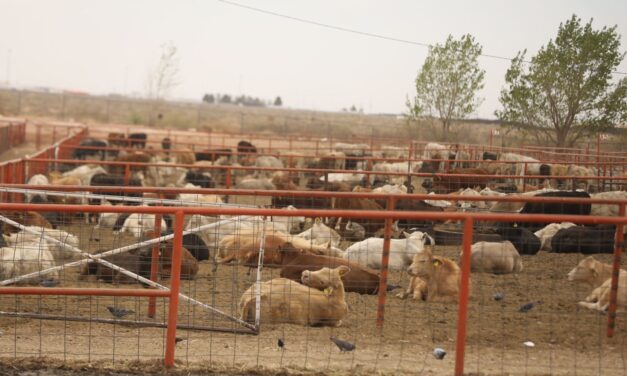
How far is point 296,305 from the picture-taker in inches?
319

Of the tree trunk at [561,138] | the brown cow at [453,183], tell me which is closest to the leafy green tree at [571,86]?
the tree trunk at [561,138]

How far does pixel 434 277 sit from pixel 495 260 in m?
1.75

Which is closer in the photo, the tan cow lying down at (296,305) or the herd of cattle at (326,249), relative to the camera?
the tan cow lying down at (296,305)

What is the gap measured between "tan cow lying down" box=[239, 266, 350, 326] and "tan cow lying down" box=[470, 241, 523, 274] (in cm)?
316

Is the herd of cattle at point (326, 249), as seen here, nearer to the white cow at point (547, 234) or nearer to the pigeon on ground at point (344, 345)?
the white cow at point (547, 234)

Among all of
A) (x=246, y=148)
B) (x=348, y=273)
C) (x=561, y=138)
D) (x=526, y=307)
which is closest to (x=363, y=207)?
(x=348, y=273)

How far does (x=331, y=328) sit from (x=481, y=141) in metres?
31.5

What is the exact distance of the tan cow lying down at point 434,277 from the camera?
30.8 feet

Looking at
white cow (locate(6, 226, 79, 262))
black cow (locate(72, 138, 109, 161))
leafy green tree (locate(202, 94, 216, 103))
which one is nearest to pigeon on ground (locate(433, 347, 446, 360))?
white cow (locate(6, 226, 79, 262))

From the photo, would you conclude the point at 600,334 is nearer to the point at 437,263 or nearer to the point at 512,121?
the point at 437,263

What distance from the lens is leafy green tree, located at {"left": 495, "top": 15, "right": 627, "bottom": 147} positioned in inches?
952

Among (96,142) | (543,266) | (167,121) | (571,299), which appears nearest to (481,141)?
(96,142)

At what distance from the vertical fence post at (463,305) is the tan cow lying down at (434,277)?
111 inches

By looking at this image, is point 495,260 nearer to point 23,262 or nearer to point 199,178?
point 23,262
